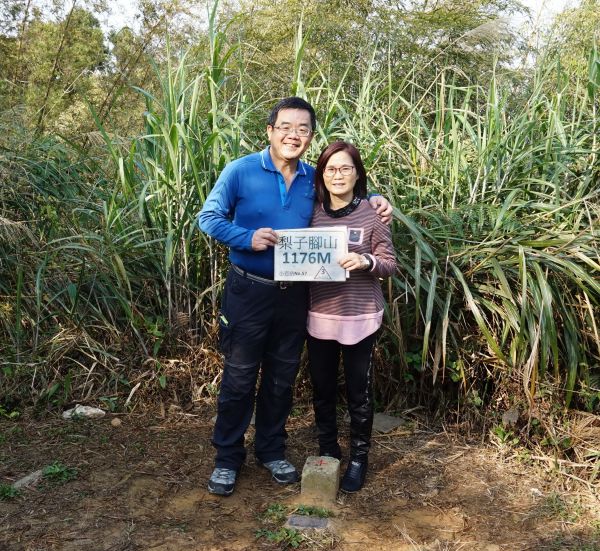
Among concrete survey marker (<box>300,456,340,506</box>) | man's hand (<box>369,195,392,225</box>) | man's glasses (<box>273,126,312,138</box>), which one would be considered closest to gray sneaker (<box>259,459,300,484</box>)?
concrete survey marker (<box>300,456,340,506</box>)

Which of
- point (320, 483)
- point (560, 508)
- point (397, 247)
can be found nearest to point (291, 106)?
point (397, 247)

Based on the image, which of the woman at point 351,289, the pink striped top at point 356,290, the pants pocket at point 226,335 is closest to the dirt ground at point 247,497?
the woman at point 351,289

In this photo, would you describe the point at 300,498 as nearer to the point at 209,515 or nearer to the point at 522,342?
the point at 209,515

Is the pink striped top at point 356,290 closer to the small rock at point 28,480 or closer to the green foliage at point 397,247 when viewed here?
the green foliage at point 397,247

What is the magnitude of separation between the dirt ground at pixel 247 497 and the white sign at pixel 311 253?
0.93 metres

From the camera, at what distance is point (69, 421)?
3.21 m

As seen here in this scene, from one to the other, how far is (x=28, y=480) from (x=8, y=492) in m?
0.12

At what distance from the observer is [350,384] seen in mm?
2586

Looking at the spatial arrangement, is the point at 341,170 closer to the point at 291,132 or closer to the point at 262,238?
the point at 291,132

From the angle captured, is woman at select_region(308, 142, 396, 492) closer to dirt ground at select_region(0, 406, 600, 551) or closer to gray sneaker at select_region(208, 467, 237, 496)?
dirt ground at select_region(0, 406, 600, 551)

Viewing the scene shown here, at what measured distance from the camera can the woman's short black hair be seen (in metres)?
2.43

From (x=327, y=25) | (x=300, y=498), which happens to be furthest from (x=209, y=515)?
(x=327, y=25)

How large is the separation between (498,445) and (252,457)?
46.2 inches

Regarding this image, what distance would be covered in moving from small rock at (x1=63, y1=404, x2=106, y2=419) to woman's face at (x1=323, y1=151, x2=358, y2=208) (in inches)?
69.2
